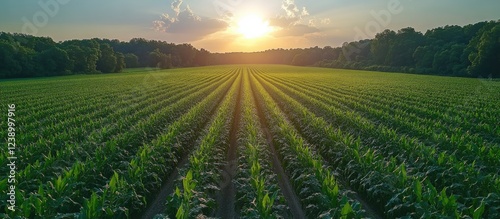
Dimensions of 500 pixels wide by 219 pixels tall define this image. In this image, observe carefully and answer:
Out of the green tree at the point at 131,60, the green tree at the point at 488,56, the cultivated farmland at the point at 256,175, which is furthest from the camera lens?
the green tree at the point at 131,60

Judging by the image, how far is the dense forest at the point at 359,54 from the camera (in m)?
64.7

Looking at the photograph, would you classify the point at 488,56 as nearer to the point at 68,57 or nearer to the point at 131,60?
the point at 68,57

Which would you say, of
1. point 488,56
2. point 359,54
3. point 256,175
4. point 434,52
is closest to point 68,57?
point 256,175

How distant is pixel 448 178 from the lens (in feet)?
26.2

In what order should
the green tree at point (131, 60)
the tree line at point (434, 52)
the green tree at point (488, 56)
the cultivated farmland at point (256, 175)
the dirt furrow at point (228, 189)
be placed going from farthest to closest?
the green tree at point (131, 60), the tree line at point (434, 52), the green tree at point (488, 56), the dirt furrow at point (228, 189), the cultivated farmland at point (256, 175)

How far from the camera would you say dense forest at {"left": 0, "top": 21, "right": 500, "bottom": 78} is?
6469cm

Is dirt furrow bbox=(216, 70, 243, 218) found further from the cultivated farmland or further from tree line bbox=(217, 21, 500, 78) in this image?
tree line bbox=(217, 21, 500, 78)

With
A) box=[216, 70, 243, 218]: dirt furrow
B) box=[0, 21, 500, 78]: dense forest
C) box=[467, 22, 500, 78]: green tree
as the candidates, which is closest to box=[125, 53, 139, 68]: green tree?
box=[0, 21, 500, 78]: dense forest

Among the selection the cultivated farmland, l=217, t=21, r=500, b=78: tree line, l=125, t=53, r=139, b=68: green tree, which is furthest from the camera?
l=125, t=53, r=139, b=68: green tree

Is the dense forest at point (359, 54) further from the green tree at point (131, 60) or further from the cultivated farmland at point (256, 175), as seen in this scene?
the cultivated farmland at point (256, 175)

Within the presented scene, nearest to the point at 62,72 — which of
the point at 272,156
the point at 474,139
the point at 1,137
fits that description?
the point at 1,137

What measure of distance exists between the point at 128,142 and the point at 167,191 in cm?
321

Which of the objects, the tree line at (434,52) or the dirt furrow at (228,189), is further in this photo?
the tree line at (434,52)

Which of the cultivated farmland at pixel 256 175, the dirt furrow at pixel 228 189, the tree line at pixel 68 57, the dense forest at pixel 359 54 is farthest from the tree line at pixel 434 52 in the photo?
the tree line at pixel 68 57
